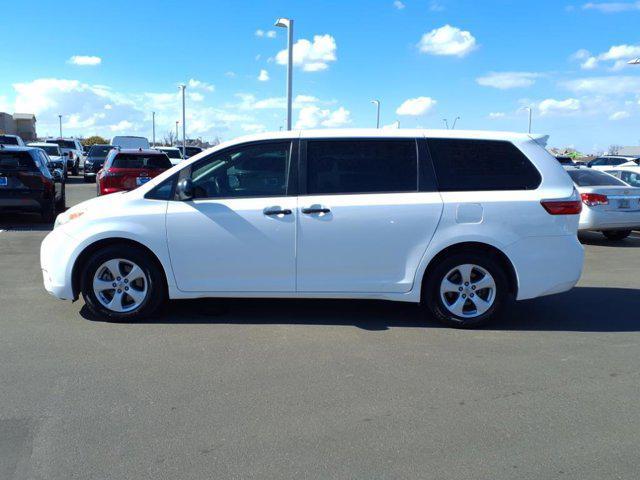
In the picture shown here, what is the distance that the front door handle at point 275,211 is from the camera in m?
5.61

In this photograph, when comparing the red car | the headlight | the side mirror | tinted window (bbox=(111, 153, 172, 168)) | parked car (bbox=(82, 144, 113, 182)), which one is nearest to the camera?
the side mirror

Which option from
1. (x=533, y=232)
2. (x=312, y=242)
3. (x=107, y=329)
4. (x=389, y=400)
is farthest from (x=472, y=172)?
(x=107, y=329)

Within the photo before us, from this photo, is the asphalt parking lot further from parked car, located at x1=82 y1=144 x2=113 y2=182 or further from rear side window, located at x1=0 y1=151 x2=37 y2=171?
parked car, located at x1=82 y1=144 x2=113 y2=182

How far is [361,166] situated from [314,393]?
242 centimetres

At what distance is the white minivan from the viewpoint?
562 cm

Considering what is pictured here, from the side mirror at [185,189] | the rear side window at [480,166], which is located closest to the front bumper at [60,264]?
the side mirror at [185,189]

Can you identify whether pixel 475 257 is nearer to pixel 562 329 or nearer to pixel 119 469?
pixel 562 329

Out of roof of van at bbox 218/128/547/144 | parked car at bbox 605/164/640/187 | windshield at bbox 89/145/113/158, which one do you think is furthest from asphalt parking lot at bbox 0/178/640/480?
windshield at bbox 89/145/113/158

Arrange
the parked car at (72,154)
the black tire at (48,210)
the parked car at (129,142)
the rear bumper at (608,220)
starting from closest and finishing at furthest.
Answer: the rear bumper at (608,220), the black tire at (48,210), the parked car at (129,142), the parked car at (72,154)

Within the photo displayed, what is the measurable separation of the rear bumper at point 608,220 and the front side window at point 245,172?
7.97 metres

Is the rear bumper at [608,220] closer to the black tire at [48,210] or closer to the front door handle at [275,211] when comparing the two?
the front door handle at [275,211]

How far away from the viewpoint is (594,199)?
37.8 ft

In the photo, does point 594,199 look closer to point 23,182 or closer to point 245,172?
point 245,172

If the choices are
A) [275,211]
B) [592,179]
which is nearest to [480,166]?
[275,211]
